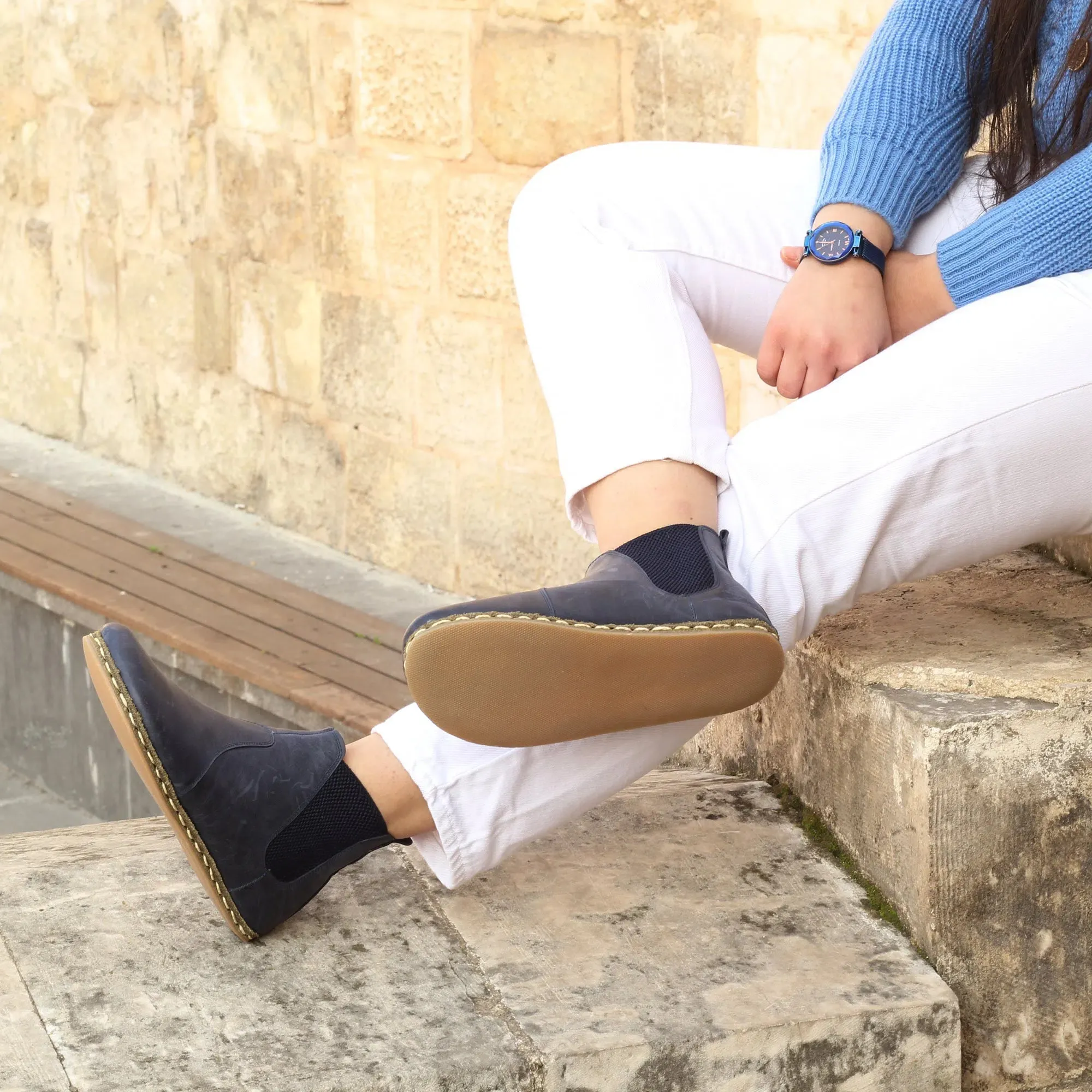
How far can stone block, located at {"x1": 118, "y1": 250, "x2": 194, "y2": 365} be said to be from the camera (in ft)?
16.3

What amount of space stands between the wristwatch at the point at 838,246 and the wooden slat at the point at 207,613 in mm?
1872

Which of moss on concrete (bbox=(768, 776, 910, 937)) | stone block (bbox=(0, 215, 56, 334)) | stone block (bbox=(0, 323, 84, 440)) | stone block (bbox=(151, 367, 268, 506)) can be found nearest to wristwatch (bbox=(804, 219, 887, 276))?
moss on concrete (bbox=(768, 776, 910, 937))

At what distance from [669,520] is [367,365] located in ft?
9.85

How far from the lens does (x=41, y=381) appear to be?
225 inches

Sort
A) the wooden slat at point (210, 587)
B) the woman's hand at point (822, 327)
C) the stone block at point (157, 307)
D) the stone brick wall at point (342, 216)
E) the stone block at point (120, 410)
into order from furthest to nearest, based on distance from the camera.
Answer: the stone block at point (120, 410) → the stone block at point (157, 307) → the wooden slat at point (210, 587) → the stone brick wall at point (342, 216) → the woman's hand at point (822, 327)

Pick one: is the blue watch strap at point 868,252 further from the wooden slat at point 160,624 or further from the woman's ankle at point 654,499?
the wooden slat at point 160,624

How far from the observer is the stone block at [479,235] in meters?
3.81

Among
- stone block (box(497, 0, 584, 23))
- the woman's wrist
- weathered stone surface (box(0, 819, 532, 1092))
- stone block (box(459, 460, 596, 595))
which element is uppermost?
stone block (box(497, 0, 584, 23))

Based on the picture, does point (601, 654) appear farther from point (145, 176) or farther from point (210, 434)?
point (145, 176)

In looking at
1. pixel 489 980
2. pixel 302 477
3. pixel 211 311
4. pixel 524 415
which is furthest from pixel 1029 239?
pixel 211 311

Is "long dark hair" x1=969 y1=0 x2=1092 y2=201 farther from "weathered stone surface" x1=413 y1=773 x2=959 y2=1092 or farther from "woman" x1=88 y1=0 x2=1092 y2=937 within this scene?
"weathered stone surface" x1=413 y1=773 x2=959 y2=1092

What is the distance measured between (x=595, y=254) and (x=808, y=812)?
65 cm

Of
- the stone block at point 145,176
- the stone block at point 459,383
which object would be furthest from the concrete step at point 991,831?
the stone block at point 145,176

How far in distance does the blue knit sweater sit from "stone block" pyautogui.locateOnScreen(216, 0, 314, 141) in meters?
2.69
